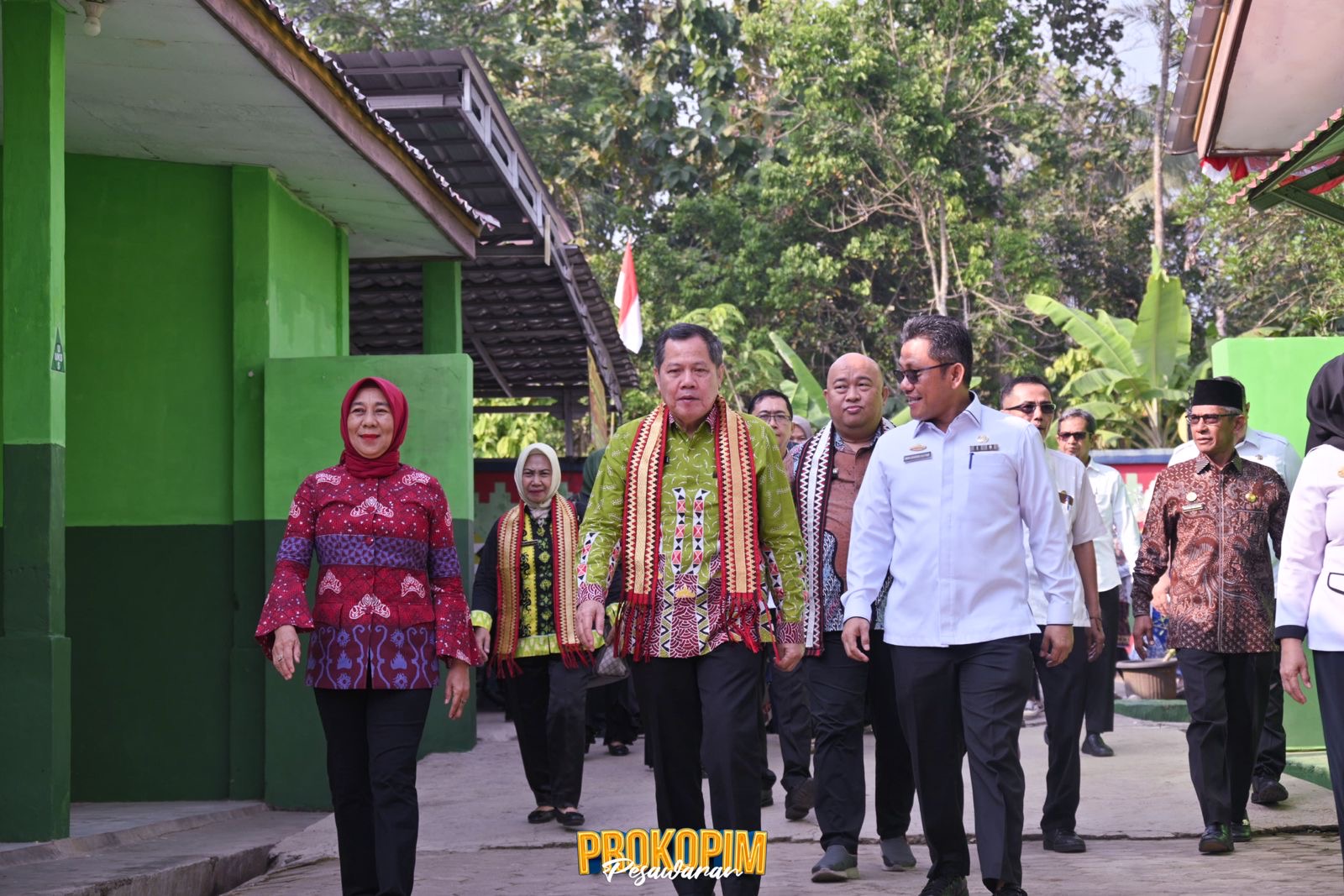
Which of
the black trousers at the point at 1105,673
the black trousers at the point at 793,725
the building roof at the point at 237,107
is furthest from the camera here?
the black trousers at the point at 1105,673

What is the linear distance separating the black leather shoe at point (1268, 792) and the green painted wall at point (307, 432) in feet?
16.9

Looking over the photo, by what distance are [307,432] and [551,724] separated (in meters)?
2.52

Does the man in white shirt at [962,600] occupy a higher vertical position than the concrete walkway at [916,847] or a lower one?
higher

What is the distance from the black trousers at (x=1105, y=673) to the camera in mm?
9164

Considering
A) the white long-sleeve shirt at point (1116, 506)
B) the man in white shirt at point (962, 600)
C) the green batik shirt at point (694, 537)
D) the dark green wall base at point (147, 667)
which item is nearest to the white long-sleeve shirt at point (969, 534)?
the man in white shirt at point (962, 600)

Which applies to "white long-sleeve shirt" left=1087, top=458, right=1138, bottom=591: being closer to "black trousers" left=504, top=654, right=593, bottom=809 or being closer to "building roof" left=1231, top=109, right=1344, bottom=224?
"building roof" left=1231, top=109, right=1344, bottom=224

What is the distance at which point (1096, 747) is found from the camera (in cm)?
1045

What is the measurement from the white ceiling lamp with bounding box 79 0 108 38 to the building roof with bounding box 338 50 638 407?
13.3 feet

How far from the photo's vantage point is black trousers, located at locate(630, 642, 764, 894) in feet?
18.0

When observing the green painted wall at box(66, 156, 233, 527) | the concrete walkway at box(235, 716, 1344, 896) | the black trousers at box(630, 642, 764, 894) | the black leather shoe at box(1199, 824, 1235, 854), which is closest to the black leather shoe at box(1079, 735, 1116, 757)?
the concrete walkway at box(235, 716, 1344, 896)

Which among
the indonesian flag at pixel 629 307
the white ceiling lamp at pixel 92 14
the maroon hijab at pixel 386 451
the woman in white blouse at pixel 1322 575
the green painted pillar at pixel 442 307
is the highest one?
the indonesian flag at pixel 629 307

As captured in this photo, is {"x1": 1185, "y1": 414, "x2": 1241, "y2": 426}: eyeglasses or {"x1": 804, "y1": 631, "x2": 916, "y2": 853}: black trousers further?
{"x1": 1185, "y1": 414, "x2": 1241, "y2": 426}: eyeglasses

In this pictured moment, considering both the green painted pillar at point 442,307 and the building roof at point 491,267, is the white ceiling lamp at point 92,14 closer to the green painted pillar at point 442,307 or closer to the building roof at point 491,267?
the building roof at point 491,267

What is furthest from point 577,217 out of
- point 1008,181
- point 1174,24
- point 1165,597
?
point 1165,597
